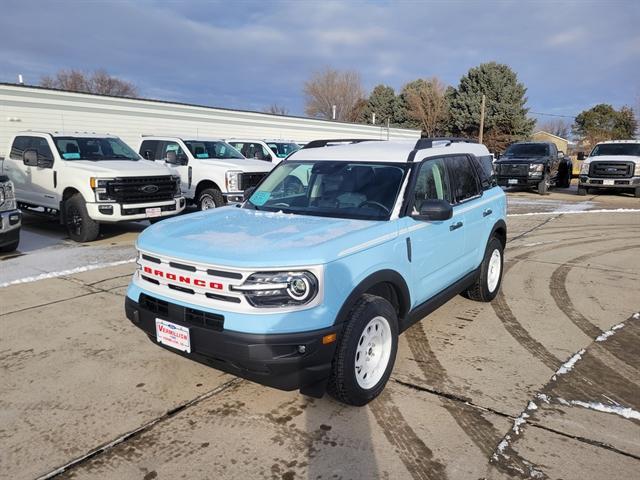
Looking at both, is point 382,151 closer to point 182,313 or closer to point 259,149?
point 182,313

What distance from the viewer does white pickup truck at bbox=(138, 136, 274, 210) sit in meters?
10.7

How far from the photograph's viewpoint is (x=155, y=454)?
2854 mm

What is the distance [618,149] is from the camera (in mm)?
17547

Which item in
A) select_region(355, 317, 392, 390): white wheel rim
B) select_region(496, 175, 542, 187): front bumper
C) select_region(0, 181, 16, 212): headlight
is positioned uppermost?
select_region(0, 181, 16, 212): headlight

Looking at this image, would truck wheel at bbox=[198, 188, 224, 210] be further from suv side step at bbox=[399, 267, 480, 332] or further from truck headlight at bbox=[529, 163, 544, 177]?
truck headlight at bbox=[529, 163, 544, 177]

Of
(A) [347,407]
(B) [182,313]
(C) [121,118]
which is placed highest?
(C) [121,118]

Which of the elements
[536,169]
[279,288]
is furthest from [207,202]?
[536,169]

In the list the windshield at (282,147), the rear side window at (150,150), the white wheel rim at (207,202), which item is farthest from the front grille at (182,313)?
the windshield at (282,147)

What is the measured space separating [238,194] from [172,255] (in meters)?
7.66

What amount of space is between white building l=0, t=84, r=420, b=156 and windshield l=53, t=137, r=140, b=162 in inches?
167

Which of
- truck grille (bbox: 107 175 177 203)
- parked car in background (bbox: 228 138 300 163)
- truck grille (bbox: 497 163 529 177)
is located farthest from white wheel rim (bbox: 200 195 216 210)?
truck grille (bbox: 497 163 529 177)

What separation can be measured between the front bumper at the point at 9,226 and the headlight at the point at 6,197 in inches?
3.0

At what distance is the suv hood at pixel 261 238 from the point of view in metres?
2.92

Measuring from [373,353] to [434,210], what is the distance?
115 centimetres
